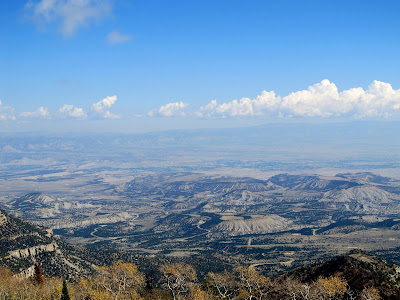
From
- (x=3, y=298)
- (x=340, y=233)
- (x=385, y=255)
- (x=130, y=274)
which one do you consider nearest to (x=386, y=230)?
(x=340, y=233)

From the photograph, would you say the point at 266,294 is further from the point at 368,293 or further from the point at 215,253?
the point at 215,253

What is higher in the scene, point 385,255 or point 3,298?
point 3,298

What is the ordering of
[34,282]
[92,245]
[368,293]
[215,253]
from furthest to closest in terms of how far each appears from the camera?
[92,245] < [215,253] < [34,282] < [368,293]

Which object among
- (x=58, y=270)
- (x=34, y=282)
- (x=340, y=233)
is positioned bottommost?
(x=340, y=233)

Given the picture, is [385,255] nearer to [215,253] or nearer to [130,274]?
[215,253]

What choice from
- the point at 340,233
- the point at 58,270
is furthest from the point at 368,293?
the point at 340,233

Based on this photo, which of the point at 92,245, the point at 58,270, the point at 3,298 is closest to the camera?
the point at 3,298

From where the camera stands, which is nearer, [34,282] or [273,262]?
[34,282]

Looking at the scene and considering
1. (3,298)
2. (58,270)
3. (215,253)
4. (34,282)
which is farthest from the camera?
(215,253)

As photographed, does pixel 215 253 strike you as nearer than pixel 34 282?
No
